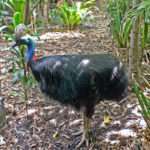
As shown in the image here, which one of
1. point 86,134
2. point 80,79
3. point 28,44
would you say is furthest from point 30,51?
point 86,134

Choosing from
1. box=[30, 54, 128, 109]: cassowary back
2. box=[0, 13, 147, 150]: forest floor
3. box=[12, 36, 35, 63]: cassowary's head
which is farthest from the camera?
box=[12, 36, 35, 63]: cassowary's head

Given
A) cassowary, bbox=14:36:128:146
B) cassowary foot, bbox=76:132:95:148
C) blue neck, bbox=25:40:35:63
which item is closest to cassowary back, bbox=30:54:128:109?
cassowary, bbox=14:36:128:146

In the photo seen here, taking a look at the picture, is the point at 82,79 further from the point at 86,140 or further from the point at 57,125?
the point at 57,125

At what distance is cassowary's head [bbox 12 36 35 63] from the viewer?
3.17 m

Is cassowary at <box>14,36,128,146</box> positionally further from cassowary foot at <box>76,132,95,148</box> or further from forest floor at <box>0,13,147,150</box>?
forest floor at <box>0,13,147,150</box>

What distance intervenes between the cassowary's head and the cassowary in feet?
0.37

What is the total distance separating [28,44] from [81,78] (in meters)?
0.63

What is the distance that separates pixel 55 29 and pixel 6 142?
10.6 feet

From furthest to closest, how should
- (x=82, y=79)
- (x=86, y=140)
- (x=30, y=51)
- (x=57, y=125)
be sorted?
1. (x=57, y=125)
2. (x=30, y=51)
3. (x=86, y=140)
4. (x=82, y=79)

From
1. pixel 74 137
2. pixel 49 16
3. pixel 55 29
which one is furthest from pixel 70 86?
pixel 49 16

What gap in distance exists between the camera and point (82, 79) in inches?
110

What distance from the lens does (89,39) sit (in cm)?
565

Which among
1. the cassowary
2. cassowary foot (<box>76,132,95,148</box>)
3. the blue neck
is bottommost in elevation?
cassowary foot (<box>76,132,95,148</box>)

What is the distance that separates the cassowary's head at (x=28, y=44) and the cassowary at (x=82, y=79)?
113 millimetres
